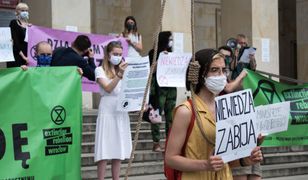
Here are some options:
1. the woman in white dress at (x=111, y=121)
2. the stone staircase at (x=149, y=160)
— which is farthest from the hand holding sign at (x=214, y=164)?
the stone staircase at (x=149, y=160)

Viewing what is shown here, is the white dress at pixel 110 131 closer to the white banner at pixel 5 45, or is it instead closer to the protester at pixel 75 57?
the protester at pixel 75 57

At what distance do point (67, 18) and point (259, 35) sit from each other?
5.00 meters

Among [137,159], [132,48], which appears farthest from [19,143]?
[132,48]

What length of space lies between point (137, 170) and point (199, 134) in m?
5.37

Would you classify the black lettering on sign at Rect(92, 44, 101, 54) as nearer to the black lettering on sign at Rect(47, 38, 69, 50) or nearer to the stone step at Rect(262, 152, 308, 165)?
the black lettering on sign at Rect(47, 38, 69, 50)

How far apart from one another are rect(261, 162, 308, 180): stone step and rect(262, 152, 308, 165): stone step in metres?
0.12

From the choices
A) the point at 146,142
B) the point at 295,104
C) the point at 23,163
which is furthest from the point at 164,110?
the point at 23,163

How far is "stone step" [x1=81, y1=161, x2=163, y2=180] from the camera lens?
27.2 feet

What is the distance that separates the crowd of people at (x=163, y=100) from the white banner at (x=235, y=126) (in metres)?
0.07

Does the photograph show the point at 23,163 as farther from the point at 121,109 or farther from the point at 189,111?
Result: the point at 189,111

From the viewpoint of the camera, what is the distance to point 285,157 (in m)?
10.8

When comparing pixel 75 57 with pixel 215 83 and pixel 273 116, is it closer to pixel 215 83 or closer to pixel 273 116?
pixel 273 116

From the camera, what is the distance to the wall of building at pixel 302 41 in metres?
17.2

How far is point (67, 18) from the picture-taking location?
12312mm
